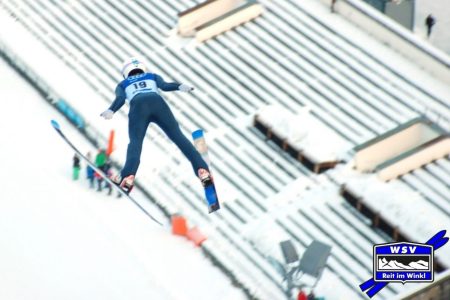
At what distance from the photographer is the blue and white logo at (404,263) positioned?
3094cm

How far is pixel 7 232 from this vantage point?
3338 cm

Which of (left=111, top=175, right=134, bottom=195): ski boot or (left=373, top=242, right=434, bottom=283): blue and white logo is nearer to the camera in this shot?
(left=111, top=175, right=134, bottom=195): ski boot

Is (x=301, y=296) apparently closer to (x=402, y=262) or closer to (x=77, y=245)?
(x=402, y=262)

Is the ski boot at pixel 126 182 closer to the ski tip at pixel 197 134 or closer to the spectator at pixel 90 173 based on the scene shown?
the ski tip at pixel 197 134

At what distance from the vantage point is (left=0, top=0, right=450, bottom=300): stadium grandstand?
32.5 metres

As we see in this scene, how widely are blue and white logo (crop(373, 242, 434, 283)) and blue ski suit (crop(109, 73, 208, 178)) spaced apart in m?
4.74

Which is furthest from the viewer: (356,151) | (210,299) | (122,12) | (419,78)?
(122,12)

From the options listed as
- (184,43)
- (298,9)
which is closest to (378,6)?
(298,9)

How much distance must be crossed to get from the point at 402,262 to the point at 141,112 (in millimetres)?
6626

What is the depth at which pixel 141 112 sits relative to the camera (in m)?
28.7

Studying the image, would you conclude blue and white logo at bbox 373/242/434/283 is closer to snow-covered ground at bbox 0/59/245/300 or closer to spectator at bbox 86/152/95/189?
snow-covered ground at bbox 0/59/245/300

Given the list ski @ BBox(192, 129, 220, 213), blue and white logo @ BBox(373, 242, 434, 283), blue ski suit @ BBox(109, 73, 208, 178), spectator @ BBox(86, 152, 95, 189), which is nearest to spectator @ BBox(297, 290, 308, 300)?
blue and white logo @ BBox(373, 242, 434, 283)

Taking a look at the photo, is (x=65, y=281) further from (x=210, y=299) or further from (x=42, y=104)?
(x=42, y=104)

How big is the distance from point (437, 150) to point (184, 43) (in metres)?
7.67
